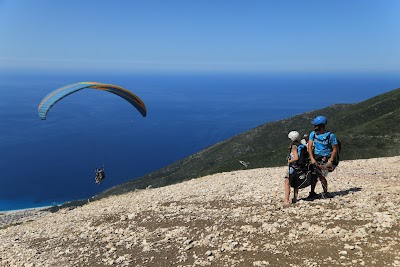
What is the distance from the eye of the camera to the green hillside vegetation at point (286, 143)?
2562 inches

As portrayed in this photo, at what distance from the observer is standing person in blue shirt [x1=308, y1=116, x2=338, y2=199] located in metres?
10.4

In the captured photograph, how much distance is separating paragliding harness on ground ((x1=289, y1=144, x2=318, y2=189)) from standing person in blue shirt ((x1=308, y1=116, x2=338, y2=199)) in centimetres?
28

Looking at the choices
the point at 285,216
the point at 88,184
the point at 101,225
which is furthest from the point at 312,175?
the point at 88,184

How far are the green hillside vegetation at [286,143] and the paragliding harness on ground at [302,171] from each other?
174 ft

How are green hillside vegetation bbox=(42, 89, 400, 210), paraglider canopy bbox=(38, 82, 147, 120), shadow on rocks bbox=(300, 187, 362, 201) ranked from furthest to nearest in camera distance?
1. green hillside vegetation bbox=(42, 89, 400, 210)
2. paraglider canopy bbox=(38, 82, 147, 120)
3. shadow on rocks bbox=(300, 187, 362, 201)

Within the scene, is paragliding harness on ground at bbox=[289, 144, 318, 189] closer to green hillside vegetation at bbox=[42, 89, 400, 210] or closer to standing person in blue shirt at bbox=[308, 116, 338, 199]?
standing person in blue shirt at bbox=[308, 116, 338, 199]

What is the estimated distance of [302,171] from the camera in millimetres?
10977

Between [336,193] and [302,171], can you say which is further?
[336,193]

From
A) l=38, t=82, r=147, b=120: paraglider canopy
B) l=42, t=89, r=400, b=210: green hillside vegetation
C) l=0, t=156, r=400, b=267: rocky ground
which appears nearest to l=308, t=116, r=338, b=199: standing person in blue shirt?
l=0, t=156, r=400, b=267: rocky ground

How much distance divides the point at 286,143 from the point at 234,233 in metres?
100

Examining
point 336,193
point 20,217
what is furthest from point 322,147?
point 20,217

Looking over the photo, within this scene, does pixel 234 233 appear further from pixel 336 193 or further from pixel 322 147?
pixel 336 193

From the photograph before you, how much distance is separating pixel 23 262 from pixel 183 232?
5.69 meters

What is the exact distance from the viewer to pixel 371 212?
9.70 metres
